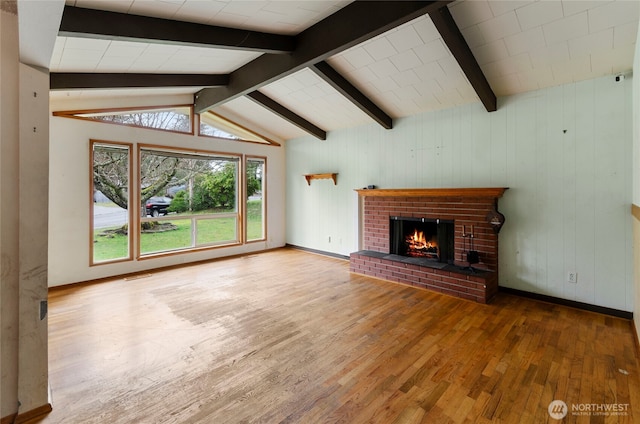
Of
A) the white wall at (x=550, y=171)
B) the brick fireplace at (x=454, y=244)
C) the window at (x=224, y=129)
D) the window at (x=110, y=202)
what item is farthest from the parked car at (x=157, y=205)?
the white wall at (x=550, y=171)

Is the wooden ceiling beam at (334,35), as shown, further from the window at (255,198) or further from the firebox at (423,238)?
the firebox at (423,238)

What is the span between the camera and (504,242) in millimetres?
3762

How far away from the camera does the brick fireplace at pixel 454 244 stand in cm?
361

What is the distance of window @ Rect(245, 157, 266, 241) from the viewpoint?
6.25 m

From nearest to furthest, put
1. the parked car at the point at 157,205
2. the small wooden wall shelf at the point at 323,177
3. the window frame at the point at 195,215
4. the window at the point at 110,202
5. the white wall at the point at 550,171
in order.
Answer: the white wall at the point at 550,171 < the window at the point at 110,202 < the window frame at the point at 195,215 < the parked car at the point at 157,205 < the small wooden wall shelf at the point at 323,177

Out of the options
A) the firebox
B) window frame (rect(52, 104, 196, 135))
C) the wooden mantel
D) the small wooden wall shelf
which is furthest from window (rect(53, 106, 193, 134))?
the firebox

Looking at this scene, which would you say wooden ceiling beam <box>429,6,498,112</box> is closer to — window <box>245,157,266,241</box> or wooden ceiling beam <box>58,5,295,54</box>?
wooden ceiling beam <box>58,5,295,54</box>

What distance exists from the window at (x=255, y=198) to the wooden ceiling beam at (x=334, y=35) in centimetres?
231

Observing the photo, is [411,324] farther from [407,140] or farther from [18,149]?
[18,149]

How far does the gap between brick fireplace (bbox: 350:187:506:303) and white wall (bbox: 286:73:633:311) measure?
229mm

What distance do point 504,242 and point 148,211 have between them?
17.9 feet

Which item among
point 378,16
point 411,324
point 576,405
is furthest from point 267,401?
point 378,16

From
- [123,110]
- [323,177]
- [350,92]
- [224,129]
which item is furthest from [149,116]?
[350,92]

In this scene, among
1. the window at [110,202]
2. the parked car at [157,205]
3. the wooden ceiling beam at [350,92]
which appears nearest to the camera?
the wooden ceiling beam at [350,92]
